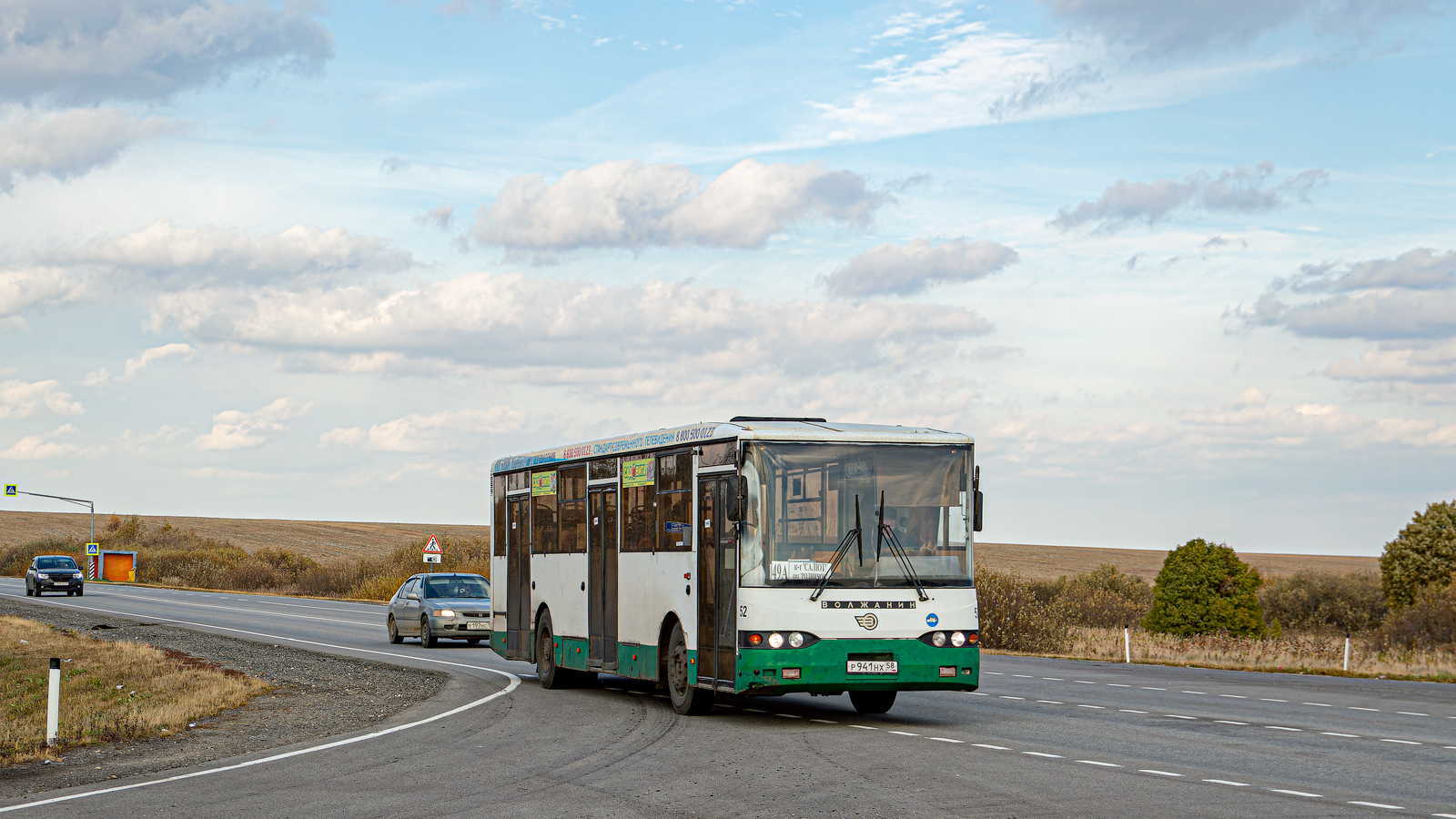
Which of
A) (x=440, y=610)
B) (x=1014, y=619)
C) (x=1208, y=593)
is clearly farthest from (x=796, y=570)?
(x=1208, y=593)

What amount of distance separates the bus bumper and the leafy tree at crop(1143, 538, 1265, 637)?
18.8 m

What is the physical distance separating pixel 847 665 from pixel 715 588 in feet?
5.12

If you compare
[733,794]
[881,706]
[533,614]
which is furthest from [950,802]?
[533,614]

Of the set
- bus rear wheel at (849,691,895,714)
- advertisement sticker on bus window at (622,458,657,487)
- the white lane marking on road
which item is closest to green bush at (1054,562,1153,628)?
bus rear wheel at (849,691,895,714)

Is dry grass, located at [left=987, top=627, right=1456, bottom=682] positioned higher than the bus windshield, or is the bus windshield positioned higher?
the bus windshield

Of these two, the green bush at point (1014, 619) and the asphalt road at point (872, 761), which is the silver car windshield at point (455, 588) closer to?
the asphalt road at point (872, 761)

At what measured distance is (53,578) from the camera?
5575 centimetres

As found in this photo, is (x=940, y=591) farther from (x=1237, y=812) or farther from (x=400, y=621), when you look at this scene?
(x=400, y=621)

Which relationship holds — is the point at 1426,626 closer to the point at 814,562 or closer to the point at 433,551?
the point at 814,562

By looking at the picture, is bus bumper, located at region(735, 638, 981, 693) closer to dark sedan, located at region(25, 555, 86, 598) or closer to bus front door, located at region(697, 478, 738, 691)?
bus front door, located at region(697, 478, 738, 691)

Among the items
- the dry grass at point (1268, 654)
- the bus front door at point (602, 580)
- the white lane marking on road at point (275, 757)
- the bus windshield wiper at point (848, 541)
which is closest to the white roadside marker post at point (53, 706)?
the white lane marking on road at point (275, 757)

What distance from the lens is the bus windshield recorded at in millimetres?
14266

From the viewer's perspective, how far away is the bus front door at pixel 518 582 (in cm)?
2056

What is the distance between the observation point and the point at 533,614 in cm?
2034
